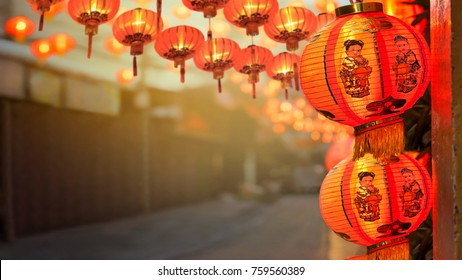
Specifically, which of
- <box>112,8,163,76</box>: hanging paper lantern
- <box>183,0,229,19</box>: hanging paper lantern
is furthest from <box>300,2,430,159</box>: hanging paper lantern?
<box>112,8,163,76</box>: hanging paper lantern

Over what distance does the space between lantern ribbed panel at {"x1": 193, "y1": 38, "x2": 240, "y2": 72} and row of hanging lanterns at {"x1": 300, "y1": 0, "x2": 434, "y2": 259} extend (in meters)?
1.38

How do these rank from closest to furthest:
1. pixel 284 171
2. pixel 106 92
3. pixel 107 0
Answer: pixel 107 0 < pixel 106 92 < pixel 284 171

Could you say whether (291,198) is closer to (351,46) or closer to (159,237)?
(159,237)

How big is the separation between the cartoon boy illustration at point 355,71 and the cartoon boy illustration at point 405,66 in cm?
15

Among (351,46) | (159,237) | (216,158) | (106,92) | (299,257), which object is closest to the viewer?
(351,46)

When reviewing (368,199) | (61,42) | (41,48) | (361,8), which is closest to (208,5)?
(361,8)

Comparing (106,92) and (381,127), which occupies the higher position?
(106,92)

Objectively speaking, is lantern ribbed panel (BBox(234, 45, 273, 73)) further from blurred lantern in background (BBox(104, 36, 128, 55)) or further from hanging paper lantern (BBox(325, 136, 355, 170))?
blurred lantern in background (BBox(104, 36, 128, 55))

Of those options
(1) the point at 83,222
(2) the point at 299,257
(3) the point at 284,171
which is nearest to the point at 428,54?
(2) the point at 299,257

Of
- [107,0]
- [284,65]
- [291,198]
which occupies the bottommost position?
[291,198]

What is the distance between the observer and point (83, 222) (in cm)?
1205

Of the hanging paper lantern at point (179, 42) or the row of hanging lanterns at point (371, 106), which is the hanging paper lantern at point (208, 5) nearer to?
the hanging paper lantern at point (179, 42)

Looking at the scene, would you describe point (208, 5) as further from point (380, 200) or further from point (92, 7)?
point (380, 200)

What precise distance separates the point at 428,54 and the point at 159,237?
983cm
